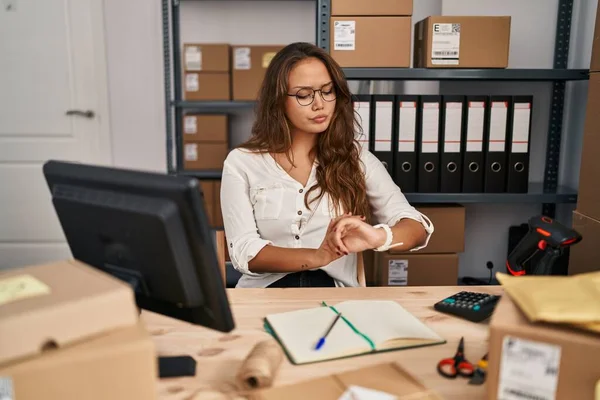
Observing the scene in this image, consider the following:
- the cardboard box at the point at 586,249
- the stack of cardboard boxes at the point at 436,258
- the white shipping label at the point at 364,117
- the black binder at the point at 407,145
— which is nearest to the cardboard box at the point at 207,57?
the white shipping label at the point at 364,117

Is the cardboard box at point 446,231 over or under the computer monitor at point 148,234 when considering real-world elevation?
under

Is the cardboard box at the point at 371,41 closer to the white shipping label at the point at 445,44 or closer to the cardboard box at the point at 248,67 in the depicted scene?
the white shipping label at the point at 445,44

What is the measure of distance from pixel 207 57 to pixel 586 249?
181cm

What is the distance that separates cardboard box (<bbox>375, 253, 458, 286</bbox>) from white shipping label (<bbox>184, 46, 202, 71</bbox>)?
1270mm

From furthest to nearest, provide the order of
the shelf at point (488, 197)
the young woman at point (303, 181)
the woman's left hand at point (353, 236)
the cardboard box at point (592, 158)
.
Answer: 1. the shelf at point (488, 197)
2. the cardboard box at point (592, 158)
3. the young woman at point (303, 181)
4. the woman's left hand at point (353, 236)

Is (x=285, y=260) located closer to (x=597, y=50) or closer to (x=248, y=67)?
(x=597, y=50)

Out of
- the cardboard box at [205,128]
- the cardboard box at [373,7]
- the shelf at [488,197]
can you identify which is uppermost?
the cardboard box at [373,7]

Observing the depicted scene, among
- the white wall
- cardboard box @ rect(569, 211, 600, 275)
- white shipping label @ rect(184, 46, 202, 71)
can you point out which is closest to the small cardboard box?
cardboard box @ rect(569, 211, 600, 275)

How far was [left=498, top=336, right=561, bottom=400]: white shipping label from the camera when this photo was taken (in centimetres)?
66

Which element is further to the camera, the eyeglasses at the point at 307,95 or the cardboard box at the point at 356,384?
the eyeglasses at the point at 307,95

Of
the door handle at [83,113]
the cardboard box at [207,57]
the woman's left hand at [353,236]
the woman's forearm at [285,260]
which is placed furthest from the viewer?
the door handle at [83,113]

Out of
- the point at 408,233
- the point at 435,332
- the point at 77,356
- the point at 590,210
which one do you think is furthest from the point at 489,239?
the point at 77,356

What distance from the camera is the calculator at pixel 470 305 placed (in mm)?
1057

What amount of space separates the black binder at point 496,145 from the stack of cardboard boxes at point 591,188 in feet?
1.35
